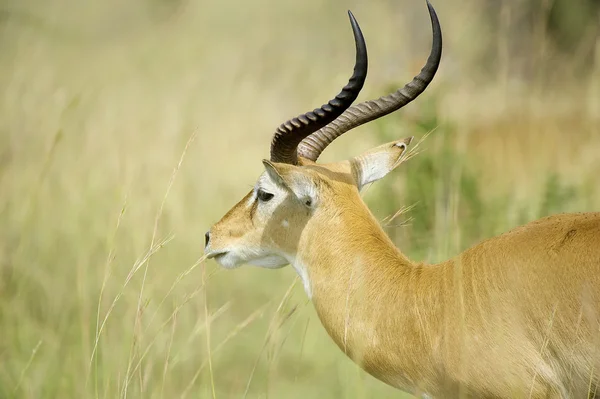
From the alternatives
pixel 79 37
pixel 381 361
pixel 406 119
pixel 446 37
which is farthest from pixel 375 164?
pixel 79 37

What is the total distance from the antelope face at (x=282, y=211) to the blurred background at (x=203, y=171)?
0.86 feet

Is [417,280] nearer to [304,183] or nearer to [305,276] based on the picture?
[305,276]

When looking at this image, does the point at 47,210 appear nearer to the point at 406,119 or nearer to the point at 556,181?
the point at 406,119

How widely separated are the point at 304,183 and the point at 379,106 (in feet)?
2.05

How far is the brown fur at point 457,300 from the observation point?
3.41 metres

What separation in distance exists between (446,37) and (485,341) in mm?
9288

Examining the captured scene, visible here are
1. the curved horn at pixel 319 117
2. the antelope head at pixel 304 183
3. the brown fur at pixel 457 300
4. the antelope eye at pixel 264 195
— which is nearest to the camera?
the brown fur at pixel 457 300

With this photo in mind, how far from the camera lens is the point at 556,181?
694 cm

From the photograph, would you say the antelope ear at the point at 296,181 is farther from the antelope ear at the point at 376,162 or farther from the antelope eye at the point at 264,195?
the antelope ear at the point at 376,162

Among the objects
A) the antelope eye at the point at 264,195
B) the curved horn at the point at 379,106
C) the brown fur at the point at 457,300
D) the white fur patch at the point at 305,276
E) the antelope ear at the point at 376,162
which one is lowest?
the brown fur at the point at 457,300

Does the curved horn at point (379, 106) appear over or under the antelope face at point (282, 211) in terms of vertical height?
over

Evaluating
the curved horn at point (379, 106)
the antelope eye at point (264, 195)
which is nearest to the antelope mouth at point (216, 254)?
the antelope eye at point (264, 195)

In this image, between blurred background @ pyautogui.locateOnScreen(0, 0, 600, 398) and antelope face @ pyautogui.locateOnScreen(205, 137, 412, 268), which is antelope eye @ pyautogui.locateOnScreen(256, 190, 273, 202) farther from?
blurred background @ pyautogui.locateOnScreen(0, 0, 600, 398)

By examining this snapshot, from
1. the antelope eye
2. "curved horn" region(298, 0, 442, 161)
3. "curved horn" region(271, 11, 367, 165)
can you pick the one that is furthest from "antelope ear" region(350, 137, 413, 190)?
the antelope eye
